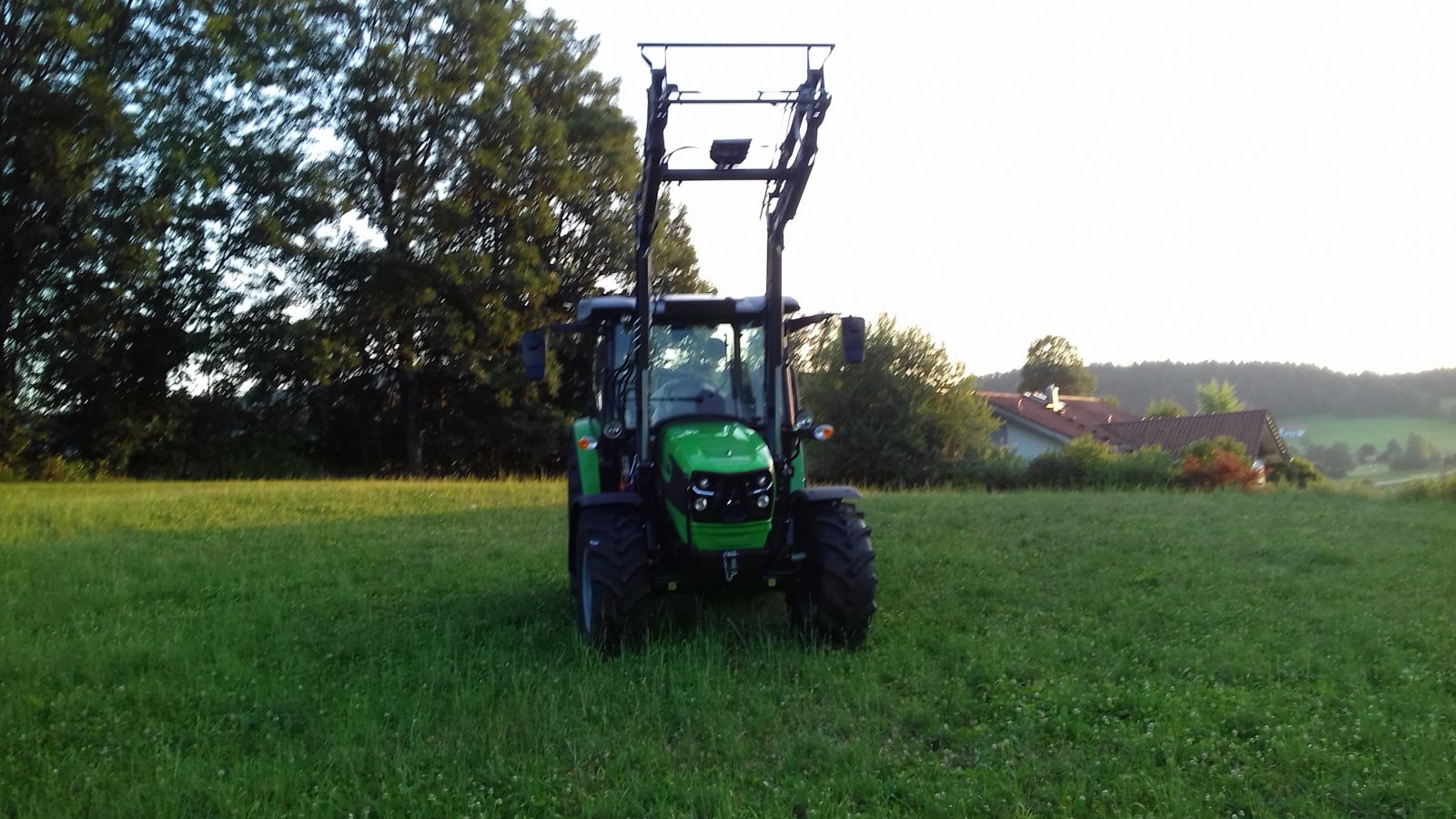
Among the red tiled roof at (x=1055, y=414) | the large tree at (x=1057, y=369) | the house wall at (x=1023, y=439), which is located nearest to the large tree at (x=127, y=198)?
the red tiled roof at (x=1055, y=414)

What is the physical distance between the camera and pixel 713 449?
7363 mm

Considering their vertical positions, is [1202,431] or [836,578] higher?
[1202,431]

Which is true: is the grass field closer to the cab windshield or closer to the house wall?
the cab windshield

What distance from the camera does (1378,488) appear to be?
71.8ft

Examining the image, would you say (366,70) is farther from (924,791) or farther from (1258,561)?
(924,791)

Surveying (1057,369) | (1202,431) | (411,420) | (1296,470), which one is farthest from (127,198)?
(1057,369)

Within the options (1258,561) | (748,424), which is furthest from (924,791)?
(1258,561)

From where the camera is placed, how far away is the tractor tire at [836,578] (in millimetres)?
7426

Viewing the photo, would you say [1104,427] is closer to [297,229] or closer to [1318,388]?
[1318,388]

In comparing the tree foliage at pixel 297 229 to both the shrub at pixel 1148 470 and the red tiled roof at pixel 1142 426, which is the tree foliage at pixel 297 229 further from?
the red tiled roof at pixel 1142 426

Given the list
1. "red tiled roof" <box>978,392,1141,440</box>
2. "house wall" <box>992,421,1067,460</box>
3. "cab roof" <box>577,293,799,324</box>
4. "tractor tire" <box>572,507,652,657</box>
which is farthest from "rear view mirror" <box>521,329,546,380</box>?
"house wall" <box>992,421,1067,460</box>

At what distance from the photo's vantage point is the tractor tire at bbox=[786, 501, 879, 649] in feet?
24.4

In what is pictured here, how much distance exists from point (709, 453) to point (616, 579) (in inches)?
37.7

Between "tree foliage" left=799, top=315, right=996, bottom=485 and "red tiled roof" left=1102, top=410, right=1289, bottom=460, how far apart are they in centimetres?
645
